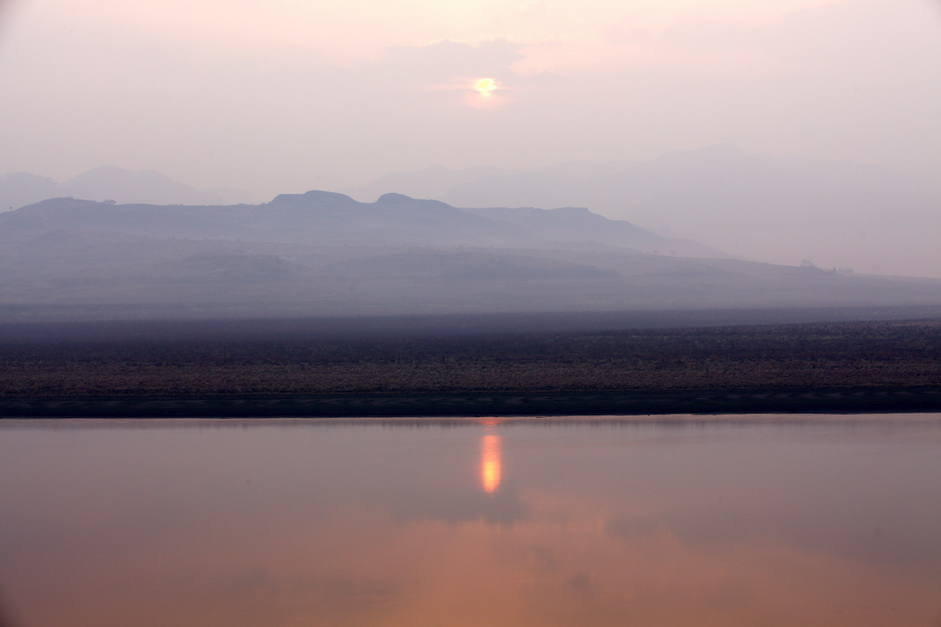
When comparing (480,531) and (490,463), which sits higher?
(490,463)

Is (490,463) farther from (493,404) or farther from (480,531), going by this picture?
(493,404)

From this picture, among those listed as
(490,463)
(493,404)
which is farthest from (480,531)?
(493,404)

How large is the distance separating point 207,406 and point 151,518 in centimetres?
1291

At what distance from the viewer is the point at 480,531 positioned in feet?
44.6

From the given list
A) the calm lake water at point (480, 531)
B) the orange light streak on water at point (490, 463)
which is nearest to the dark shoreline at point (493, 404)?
the calm lake water at point (480, 531)

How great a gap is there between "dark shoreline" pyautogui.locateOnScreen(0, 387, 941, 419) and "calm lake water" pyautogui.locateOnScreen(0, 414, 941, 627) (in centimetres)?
408

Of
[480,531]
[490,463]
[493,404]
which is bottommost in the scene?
[480,531]

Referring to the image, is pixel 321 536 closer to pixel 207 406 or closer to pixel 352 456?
pixel 352 456

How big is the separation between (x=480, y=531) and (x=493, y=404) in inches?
515

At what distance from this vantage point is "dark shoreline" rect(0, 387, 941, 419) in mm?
25250

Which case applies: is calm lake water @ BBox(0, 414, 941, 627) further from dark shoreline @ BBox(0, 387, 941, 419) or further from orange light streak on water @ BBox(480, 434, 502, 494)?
dark shoreline @ BBox(0, 387, 941, 419)

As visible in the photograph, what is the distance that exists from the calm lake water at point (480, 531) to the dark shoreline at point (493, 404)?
4.08m

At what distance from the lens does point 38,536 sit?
1382 centimetres

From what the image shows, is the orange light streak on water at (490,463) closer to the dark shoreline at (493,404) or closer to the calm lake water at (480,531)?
the calm lake water at (480,531)
